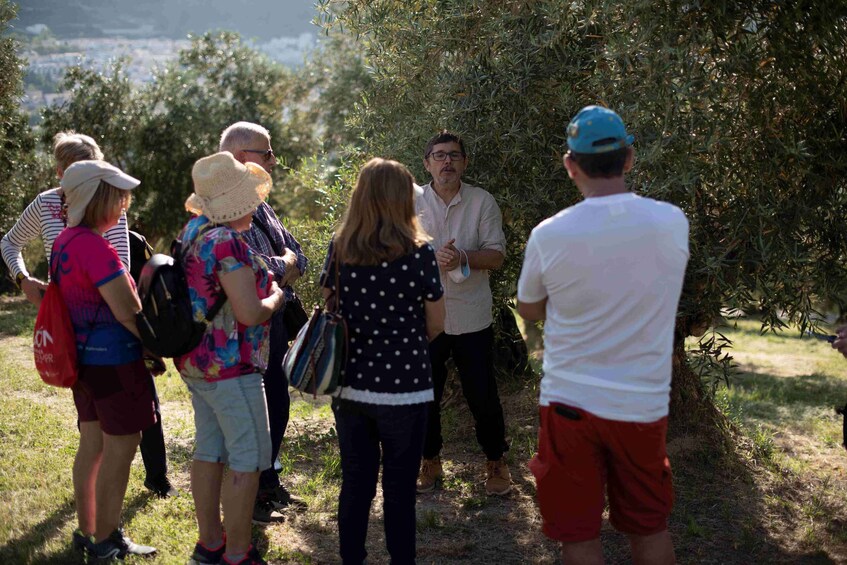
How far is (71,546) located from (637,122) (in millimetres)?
3952

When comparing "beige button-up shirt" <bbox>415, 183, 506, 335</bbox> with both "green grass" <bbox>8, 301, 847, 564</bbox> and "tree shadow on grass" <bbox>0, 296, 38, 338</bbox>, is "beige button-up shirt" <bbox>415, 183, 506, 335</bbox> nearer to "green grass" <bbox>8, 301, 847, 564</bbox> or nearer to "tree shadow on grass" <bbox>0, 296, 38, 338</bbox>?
"green grass" <bbox>8, 301, 847, 564</bbox>

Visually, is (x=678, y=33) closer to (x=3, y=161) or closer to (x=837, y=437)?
(x=837, y=437)

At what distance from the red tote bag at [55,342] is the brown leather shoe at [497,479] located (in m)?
2.82

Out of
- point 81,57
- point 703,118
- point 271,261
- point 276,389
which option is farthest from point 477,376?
point 81,57

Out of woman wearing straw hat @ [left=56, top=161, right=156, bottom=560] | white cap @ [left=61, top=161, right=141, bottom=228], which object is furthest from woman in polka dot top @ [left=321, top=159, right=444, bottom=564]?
white cap @ [left=61, top=161, right=141, bottom=228]

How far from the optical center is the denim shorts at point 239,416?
3.90m

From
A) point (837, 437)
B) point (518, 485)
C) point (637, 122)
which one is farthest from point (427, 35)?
point (837, 437)

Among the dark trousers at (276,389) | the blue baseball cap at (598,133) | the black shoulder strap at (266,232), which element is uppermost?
the blue baseball cap at (598,133)

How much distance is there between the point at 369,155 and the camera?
6926 millimetres

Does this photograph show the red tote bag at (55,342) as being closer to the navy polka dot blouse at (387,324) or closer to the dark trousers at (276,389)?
the dark trousers at (276,389)

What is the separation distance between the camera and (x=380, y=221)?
3680 millimetres

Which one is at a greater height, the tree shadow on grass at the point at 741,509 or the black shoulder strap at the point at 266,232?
the black shoulder strap at the point at 266,232

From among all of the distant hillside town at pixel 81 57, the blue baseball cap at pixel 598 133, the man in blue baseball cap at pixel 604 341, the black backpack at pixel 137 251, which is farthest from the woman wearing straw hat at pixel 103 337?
the distant hillside town at pixel 81 57

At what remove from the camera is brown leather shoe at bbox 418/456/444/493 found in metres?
5.73
